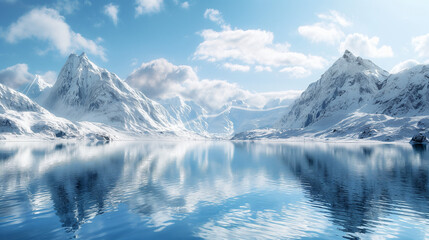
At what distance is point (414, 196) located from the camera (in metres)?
34.6

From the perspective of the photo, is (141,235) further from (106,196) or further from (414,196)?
(414,196)

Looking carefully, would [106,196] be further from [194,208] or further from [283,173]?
[283,173]

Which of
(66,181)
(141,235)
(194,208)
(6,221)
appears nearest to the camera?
(141,235)

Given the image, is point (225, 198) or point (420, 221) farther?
point (225, 198)

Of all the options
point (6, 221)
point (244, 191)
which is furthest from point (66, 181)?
point (244, 191)

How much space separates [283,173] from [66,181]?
39.0 m

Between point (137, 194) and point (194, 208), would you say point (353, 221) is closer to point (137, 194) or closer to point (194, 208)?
point (194, 208)

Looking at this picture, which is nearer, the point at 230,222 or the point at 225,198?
the point at 230,222

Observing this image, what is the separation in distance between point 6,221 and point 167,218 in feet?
46.1

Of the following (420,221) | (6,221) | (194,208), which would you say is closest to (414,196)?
(420,221)

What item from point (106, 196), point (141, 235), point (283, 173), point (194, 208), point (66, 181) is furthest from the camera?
point (283, 173)

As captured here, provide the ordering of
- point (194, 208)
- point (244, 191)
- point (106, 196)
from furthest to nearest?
point (244, 191), point (106, 196), point (194, 208)

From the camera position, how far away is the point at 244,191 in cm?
3834

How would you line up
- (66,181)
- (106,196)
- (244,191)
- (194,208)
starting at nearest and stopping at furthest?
(194,208)
(106,196)
(244,191)
(66,181)
